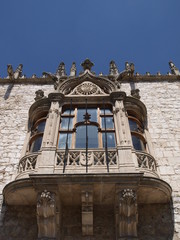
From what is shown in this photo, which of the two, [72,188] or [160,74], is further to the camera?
[160,74]

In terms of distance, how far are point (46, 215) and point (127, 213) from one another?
216 cm

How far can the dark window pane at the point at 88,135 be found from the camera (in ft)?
26.4

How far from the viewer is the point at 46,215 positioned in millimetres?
6422

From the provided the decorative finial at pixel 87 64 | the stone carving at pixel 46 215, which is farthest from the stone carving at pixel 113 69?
the stone carving at pixel 46 215

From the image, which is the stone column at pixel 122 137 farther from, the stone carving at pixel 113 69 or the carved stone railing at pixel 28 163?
the stone carving at pixel 113 69

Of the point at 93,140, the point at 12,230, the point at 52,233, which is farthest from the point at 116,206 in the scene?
the point at 12,230

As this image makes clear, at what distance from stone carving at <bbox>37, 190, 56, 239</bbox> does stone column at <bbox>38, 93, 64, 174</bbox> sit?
0.72 metres

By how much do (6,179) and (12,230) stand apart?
74.2 inches

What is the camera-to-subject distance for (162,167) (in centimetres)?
856

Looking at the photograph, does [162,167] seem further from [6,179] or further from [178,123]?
[6,179]

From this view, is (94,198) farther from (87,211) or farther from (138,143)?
(138,143)

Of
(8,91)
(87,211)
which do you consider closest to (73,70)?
(8,91)

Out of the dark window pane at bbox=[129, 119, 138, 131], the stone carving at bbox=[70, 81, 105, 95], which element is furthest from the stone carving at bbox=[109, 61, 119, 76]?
the dark window pane at bbox=[129, 119, 138, 131]

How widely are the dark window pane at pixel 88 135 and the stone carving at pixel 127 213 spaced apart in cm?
212
